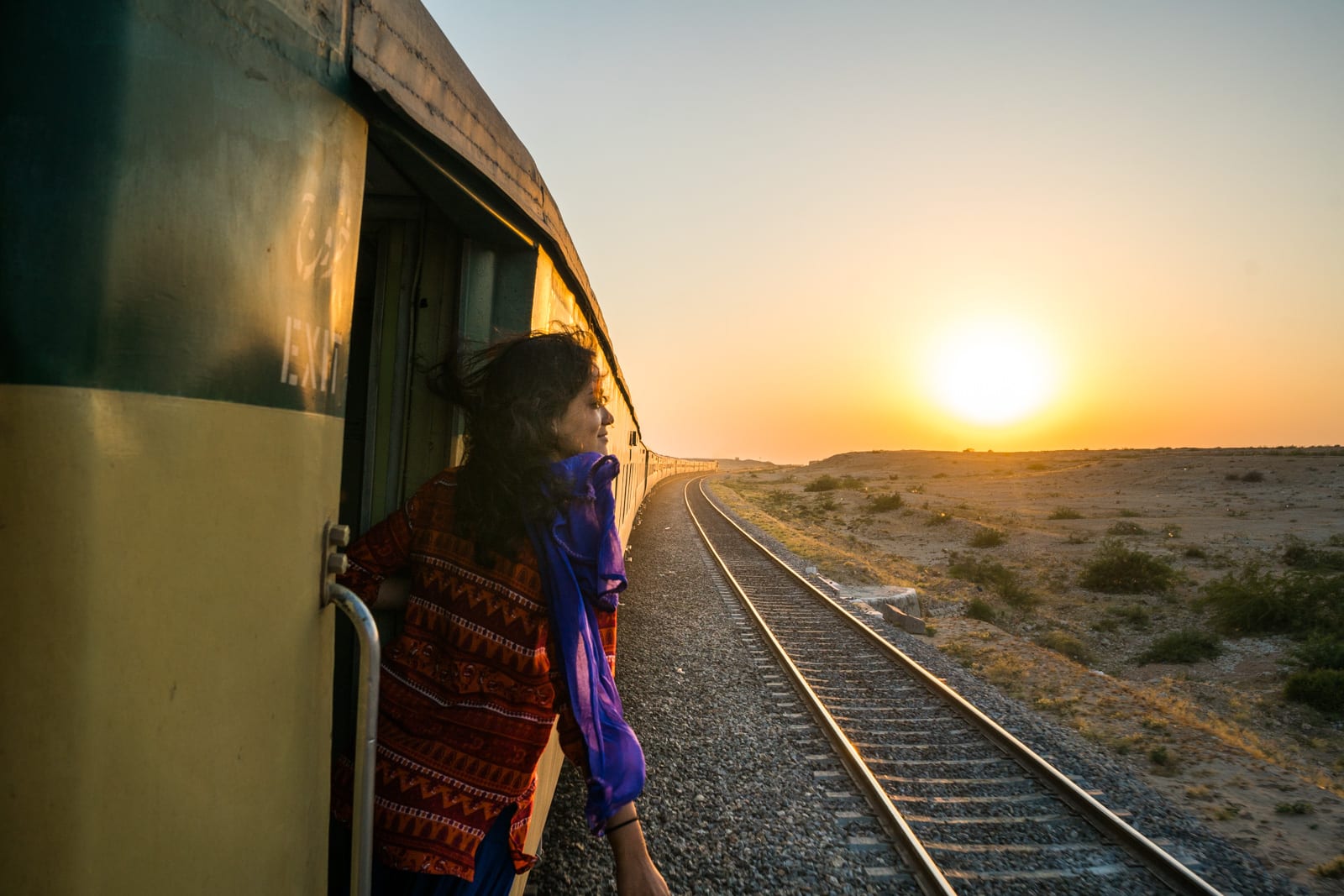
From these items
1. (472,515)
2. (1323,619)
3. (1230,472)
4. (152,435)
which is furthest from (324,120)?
(1230,472)

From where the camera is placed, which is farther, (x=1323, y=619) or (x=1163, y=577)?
(x=1163, y=577)

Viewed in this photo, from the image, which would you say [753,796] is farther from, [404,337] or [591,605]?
[404,337]

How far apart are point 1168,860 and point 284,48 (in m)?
5.30

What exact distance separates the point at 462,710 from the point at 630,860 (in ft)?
1.70

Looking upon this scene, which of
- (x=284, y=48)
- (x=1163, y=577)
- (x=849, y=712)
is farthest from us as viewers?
(x=1163, y=577)

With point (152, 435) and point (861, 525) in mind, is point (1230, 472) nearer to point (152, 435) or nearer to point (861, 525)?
point (861, 525)

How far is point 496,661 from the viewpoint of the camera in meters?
1.60

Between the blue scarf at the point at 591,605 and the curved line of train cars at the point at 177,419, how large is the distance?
0.50m

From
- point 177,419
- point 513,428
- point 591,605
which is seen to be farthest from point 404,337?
point 177,419

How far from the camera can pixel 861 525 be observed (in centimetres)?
2678

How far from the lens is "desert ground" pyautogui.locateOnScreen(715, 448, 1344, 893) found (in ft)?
17.4

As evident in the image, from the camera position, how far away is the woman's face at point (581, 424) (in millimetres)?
1817

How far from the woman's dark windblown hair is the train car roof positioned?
1.76ft

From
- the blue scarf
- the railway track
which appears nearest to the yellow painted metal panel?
the blue scarf
